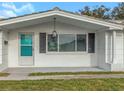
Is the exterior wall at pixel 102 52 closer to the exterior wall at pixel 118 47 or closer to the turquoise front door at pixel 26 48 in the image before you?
the exterior wall at pixel 118 47

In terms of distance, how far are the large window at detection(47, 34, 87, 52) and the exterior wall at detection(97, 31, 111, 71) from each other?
0.99 metres

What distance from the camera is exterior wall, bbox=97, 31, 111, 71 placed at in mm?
15695

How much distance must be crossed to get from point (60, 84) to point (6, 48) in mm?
7819

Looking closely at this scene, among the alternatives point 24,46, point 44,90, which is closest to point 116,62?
point 24,46

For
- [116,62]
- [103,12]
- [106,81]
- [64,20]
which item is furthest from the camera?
[103,12]

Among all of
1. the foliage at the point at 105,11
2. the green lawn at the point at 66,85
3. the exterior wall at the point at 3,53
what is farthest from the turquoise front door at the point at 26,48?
the foliage at the point at 105,11

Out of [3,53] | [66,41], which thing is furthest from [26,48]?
[66,41]

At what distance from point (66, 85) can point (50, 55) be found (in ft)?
25.9

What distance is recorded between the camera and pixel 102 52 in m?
16.5

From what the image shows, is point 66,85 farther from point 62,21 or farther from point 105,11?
A: point 105,11

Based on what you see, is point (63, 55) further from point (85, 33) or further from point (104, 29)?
point (104, 29)

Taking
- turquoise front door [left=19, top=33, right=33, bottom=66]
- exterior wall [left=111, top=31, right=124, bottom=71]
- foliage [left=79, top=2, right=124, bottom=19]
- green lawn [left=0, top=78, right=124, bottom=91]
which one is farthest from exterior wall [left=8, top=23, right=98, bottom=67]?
foliage [left=79, top=2, right=124, bottom=19]

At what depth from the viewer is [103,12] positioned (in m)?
48.6

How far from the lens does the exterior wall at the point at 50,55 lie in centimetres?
1733
